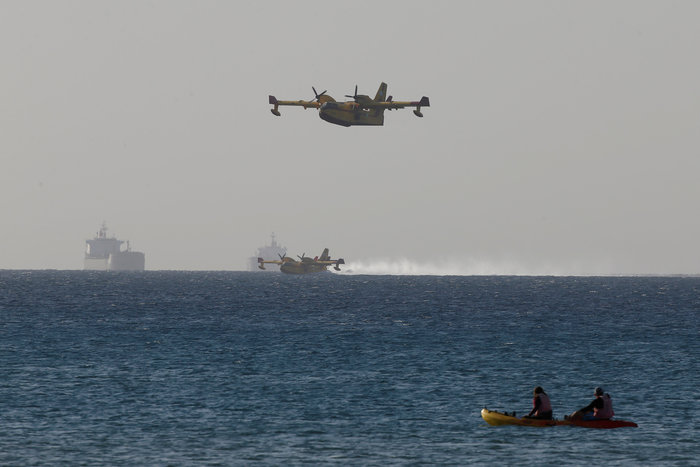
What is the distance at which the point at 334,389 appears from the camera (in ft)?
187

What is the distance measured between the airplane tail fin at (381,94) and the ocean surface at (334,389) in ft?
84.3

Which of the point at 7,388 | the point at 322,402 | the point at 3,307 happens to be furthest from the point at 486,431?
Answer: the point at 3,307

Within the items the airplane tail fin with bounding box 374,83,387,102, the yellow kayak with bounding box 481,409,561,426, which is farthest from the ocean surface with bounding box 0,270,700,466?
the airplane tail fin with bounding box 374,83,387,102

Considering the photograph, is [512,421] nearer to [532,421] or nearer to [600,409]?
[532,421]

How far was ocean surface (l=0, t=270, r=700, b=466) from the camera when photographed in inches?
1576

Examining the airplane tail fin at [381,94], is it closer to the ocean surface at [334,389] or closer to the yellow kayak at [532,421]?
the ocean surface at [334,389]

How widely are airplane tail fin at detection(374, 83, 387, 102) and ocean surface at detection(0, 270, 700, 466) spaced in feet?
84.3

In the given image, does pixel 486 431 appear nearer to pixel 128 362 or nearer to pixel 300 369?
pixel 300 369

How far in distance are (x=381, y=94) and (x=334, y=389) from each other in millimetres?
61542

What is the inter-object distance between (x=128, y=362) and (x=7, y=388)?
14.8m

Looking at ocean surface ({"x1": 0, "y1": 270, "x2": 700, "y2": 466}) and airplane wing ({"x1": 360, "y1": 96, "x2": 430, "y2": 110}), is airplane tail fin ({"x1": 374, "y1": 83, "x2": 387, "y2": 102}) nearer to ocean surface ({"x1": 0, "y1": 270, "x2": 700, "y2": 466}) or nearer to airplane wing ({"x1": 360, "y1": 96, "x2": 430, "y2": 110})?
airplane wing ({"x1": 360, "y1": 96, "x2": 430, "y2": 110})

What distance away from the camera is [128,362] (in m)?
70.4

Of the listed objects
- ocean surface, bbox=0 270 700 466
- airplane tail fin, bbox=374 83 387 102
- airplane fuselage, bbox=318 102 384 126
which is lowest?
ocean surface, bbox=0 270 700 466

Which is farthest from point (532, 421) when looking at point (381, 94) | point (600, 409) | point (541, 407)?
point (381, 94)
